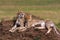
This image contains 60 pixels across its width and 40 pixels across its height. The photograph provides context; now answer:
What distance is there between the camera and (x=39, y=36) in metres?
11.2

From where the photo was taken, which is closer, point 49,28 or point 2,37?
point 2,37

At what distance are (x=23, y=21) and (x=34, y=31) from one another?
0.60 m

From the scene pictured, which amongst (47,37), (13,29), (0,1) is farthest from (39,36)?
(0,1)

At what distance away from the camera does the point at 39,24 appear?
1205 cm

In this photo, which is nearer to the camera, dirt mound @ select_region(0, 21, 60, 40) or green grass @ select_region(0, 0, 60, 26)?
dirt mound @ select_region(0, 21, 60, 40)

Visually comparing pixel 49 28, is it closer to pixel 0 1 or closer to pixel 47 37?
pixel 47 37

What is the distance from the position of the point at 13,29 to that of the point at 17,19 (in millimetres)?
494

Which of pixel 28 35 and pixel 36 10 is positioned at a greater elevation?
pixel 36 10

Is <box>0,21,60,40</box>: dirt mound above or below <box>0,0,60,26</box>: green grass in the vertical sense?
below

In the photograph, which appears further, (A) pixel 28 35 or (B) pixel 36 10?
(B) pixel 36 10

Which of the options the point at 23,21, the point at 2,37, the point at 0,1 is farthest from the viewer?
the point at 0,1

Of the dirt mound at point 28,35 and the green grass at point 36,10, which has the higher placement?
the green grass at point 36,10

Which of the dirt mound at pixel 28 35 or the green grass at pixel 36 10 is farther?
the green grass at pixel 36 10

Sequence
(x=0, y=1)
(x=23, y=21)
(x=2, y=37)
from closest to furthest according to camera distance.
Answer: (x=2, y=37), (x=23, y=21), (x=0, y=1)
